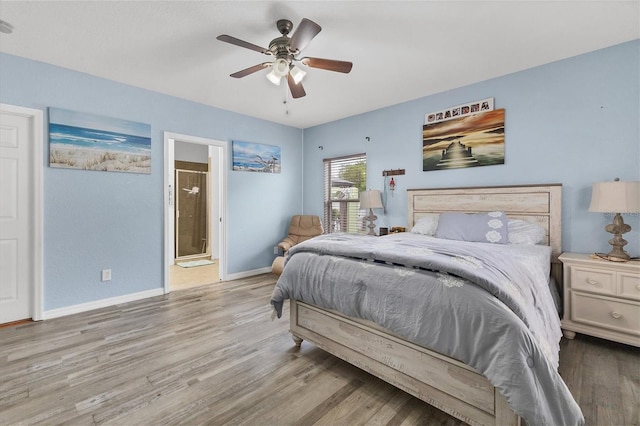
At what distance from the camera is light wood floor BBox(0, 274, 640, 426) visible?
1677mm

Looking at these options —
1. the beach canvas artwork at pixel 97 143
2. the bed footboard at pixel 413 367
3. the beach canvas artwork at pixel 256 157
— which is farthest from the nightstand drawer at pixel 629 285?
the beach canvas artwork at pixel 97 143

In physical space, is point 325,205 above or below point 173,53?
below

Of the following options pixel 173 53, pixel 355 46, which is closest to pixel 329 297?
pixel 355 46

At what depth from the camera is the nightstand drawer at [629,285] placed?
2307 millimetres

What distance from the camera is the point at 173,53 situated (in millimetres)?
2857

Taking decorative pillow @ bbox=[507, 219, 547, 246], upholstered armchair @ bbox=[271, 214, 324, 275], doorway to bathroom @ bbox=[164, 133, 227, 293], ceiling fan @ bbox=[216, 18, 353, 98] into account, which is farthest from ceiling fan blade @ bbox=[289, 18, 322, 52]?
doorway to bathroom @ bbox=[164, 133, 227, 293]

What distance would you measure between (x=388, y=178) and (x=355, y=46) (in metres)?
2.11

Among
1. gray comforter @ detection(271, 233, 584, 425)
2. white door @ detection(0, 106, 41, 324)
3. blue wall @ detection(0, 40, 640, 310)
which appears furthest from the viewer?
white door @ detection(0, 106, 41, 324)

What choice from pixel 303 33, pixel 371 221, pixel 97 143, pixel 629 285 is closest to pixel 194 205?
pixel 97 143

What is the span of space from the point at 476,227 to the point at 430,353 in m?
1.92

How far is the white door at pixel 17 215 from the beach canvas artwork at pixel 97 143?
0.61 feet

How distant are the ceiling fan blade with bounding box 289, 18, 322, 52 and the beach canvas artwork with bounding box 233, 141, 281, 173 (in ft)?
8.74

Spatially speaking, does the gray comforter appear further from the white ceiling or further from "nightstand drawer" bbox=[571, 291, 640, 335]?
the white ceiling

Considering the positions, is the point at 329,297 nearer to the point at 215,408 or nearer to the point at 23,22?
the point at 215,408
